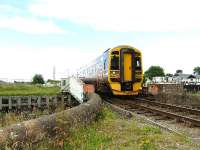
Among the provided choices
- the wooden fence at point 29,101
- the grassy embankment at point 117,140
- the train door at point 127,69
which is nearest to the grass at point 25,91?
the wooden fence at point 29,101

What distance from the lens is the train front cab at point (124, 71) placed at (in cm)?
2389

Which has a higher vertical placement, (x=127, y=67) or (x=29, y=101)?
(x=127, y=67)

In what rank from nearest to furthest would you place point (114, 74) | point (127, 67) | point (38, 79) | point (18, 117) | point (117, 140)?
point (117, 140)
point (18, 117)
point (114, 74)
point (127, 67)
point (38, 79)

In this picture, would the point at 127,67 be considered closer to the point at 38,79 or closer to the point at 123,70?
the point at 123,70

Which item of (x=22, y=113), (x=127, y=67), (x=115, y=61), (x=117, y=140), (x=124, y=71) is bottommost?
(x=22, y=113)

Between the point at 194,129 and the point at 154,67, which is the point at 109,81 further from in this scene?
the point at 154,67

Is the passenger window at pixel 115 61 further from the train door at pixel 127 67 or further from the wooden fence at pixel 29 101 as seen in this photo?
the wooden fence at pixel 29 101

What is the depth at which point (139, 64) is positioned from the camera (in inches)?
975

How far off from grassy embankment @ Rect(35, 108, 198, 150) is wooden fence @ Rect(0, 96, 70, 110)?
23064 millimetres

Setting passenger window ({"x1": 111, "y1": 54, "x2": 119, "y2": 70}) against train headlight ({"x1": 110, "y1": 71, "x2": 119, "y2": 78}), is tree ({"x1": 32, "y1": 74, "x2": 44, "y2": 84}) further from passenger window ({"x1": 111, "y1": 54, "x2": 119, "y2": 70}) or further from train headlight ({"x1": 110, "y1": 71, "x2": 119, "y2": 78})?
train headlight ({"x1": 110, "y1": 71, "x2": 119, "y2": 78})

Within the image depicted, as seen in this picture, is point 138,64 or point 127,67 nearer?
point 127,67

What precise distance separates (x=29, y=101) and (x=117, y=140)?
25345 mm

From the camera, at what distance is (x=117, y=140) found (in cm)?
889

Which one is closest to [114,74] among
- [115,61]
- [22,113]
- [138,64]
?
[115,61]
